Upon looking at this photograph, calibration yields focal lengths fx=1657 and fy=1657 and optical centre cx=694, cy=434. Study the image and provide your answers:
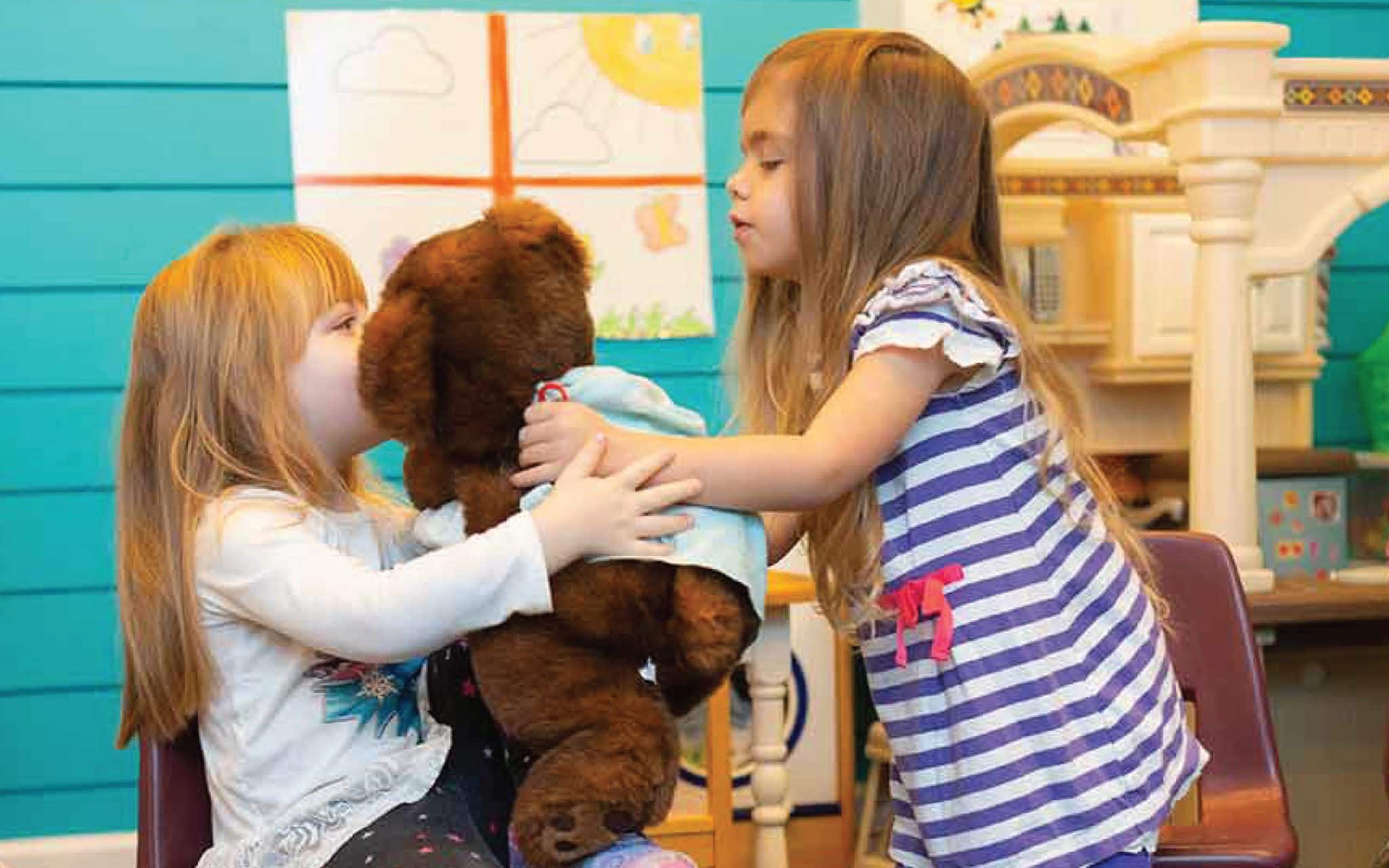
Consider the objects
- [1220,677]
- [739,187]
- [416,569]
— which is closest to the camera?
[416,569]

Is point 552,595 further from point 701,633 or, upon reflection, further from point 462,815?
point 462,815

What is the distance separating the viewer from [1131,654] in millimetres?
1335

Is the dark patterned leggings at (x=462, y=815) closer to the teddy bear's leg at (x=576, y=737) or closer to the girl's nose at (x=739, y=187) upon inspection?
the teddy bear's leg at (x=576, y=737)

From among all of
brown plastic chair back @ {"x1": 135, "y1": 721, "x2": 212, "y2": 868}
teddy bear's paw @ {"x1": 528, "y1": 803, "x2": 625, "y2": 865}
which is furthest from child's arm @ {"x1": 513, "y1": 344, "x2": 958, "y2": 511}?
brown plastic chair back @ {"x1": 135, "y1": 721, "x2": 212, "y2": 868}

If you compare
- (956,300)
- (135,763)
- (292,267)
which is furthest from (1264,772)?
(135,763)

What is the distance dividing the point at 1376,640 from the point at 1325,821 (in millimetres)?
266

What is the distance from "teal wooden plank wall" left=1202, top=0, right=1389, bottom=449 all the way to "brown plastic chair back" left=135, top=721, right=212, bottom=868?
7.24ft

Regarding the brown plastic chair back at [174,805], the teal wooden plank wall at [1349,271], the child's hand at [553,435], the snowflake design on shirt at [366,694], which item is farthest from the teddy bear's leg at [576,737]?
the teal wooden plank wall at [1349,271]

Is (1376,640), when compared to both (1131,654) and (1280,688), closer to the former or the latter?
(1280,688)

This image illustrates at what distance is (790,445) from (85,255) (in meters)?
1.60

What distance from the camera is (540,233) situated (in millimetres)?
1193

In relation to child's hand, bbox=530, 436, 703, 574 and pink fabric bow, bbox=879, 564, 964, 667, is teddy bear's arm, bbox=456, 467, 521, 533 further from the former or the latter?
pink fabric bow, bbox=879, 564, 964, 667

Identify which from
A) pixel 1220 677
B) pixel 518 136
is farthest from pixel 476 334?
pixel 518 136

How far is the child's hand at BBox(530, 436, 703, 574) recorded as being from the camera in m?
1.16
